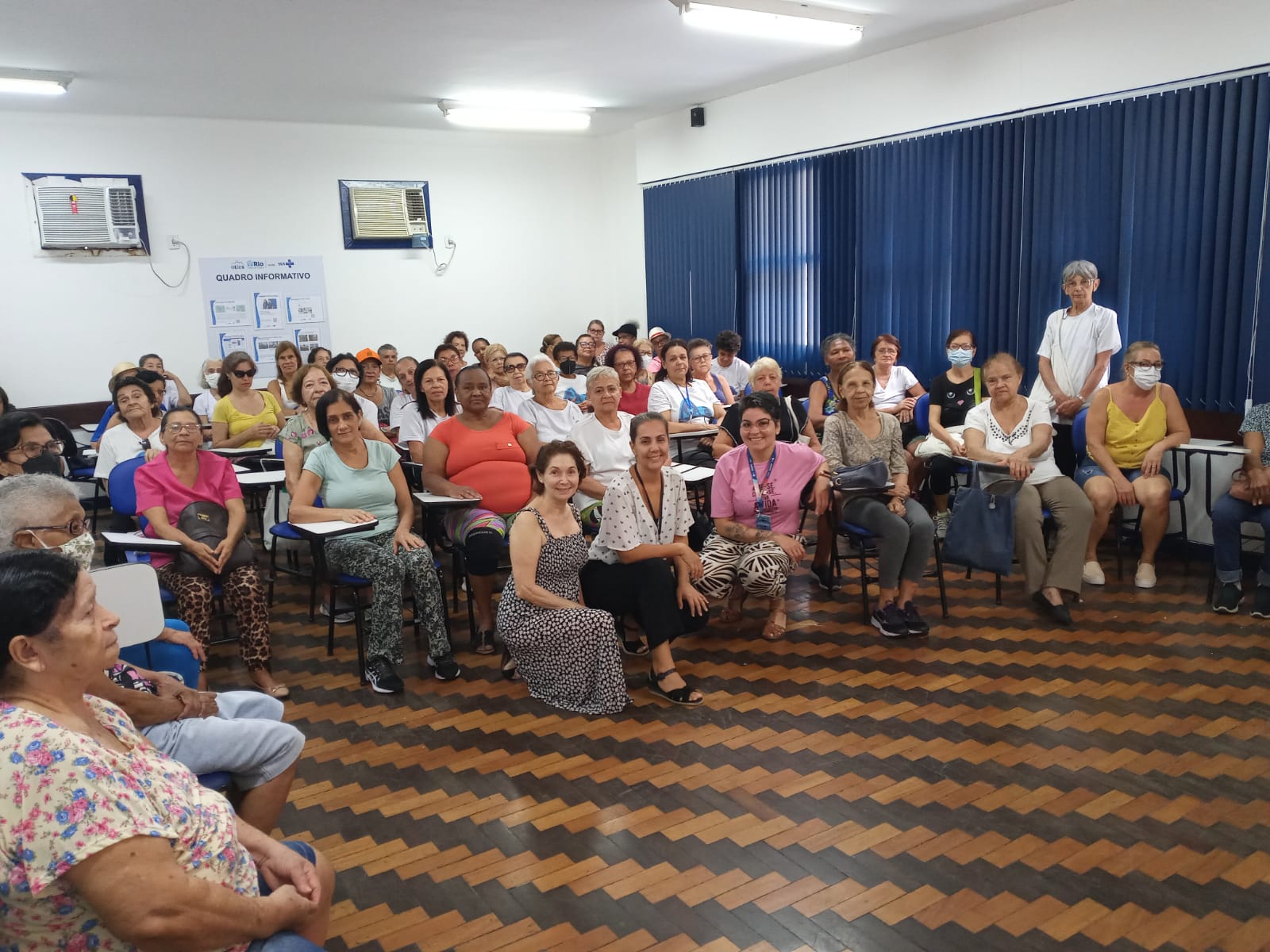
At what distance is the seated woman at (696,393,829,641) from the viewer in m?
4.59

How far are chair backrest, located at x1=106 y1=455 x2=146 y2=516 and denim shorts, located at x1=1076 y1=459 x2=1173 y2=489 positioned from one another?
5.12 metres

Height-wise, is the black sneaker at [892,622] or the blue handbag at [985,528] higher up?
the blue handbag at [985,528]

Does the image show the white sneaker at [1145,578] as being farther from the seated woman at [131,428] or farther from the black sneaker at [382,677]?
the seated woman at [131,428]

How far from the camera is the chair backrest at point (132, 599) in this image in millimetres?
2725

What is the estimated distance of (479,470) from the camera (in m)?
4.94

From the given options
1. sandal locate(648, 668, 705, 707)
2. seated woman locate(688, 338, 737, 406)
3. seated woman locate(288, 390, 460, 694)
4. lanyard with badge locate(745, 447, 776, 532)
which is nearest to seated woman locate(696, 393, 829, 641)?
lanyard with badge locate(745, 447, 776, 532)

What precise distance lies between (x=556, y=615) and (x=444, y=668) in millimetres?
768

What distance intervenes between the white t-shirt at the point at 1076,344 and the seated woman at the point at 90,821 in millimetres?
5661

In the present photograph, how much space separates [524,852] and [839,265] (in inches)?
271

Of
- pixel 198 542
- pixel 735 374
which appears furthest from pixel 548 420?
pixel 735 374

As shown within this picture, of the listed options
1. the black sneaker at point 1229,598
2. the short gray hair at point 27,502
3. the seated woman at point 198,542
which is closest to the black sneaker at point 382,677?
the seated woman at point 198,542

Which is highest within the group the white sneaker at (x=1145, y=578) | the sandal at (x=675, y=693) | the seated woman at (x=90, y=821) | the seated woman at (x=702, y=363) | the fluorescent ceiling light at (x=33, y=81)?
the fluorescent ceiling light at (x=33, y=81)

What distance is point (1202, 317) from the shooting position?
5.86m

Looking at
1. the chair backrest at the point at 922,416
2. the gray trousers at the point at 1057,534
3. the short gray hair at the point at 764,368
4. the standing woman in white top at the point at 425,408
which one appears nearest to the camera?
the gray trousers at the point at 1057,534
